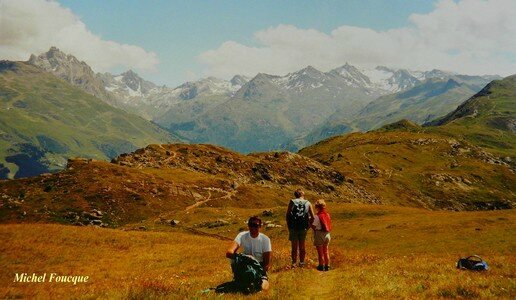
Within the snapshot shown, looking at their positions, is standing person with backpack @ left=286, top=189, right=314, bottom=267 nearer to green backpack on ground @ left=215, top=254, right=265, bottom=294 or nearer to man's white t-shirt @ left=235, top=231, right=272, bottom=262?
man's white t-shirt @ left=235, top=231, right=272, bottom=262

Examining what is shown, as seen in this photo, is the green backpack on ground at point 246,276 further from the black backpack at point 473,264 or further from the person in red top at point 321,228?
→ the black backpack at point 473,264

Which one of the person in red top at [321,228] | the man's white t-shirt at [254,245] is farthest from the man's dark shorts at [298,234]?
the man's white t-shirt at [254,245]

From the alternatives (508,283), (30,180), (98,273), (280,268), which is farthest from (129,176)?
(508,283)

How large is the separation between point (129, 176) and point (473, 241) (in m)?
75.4

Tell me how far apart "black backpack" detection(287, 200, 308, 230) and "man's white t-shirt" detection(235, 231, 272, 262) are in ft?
19.1

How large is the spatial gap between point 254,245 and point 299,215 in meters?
6.26

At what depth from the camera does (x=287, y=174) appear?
150750mm

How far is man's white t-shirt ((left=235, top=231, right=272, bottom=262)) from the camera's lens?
19.3m

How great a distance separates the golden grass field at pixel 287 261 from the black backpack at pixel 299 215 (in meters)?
2.55

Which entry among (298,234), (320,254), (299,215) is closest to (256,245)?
(299,215)

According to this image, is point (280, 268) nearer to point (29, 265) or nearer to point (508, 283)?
point (508, 283)

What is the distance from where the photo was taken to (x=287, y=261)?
28.0m

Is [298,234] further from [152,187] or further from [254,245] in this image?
[152,187]

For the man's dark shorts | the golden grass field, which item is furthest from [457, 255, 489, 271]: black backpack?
the man's dark shorts
